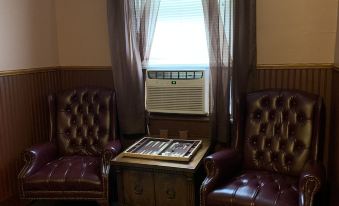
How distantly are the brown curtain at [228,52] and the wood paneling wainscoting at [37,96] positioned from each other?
0.60 ft

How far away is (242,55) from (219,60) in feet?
0.60

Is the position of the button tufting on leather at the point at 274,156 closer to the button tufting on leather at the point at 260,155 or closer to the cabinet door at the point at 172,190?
the button tufting on leather at the point at 260,155

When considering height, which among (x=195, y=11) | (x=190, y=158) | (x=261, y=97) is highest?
(x=195, y=11)

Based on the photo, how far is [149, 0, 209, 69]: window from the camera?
2818 millimetres

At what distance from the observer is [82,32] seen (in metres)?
3.19

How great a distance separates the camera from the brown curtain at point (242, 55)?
8.39ft

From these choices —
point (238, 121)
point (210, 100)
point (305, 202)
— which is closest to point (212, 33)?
point (210, 100)

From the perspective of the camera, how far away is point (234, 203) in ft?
6.57

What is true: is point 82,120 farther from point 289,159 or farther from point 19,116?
point 289,159

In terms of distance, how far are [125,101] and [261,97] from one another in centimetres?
116

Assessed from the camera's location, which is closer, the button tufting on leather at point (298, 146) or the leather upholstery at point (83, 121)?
the button tufting on leather at point (298, 146)

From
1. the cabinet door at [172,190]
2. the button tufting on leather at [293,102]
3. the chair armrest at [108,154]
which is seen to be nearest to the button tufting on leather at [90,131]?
the chair armrest at [108,154]

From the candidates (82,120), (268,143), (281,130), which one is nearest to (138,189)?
(82,120)

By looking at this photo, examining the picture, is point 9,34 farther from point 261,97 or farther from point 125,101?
point 261,97
